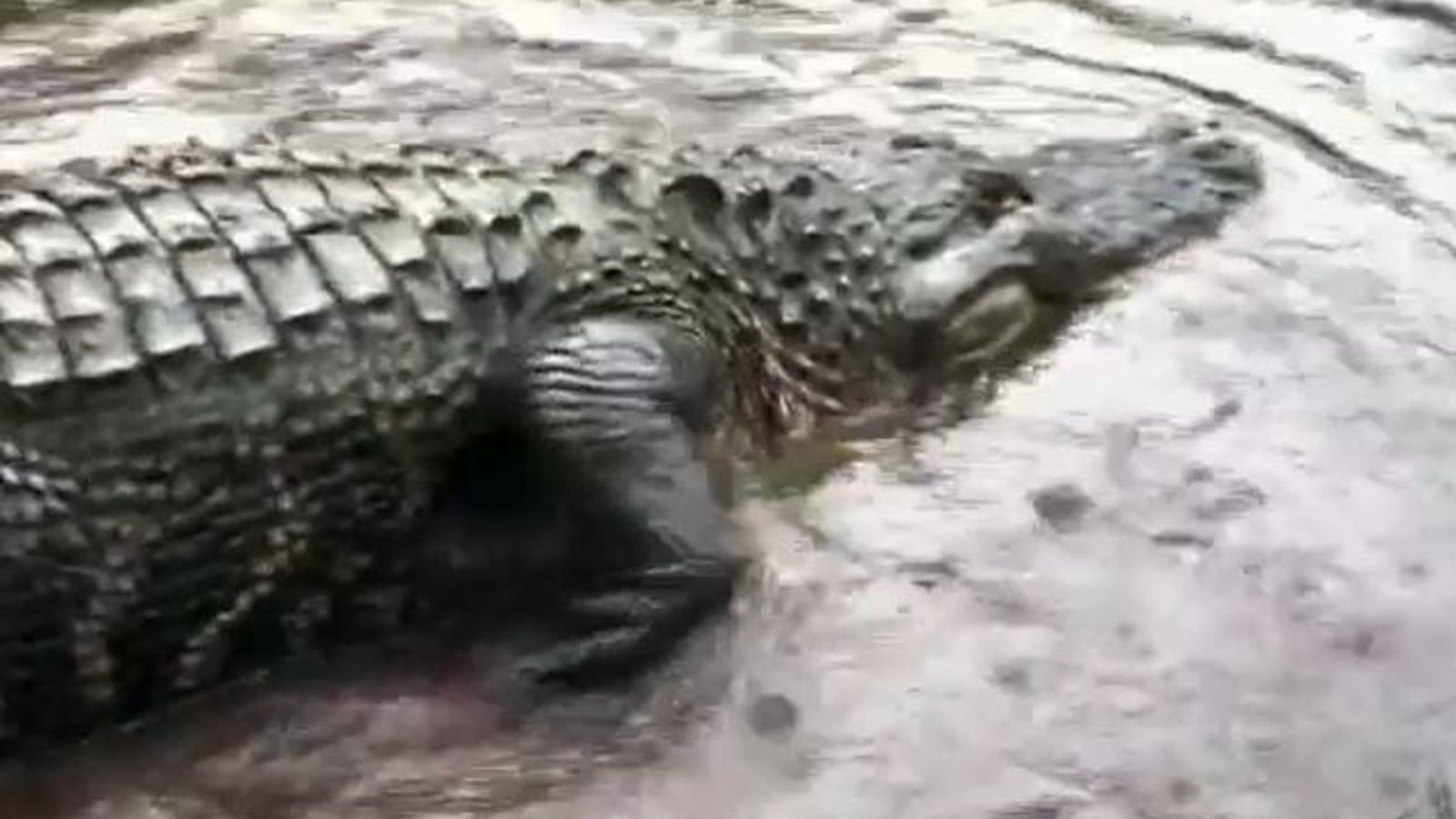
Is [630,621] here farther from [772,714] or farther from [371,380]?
[371,380]

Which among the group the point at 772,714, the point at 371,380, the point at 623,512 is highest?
the point at 371,380

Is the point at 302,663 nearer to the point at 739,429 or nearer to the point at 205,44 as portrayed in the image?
the point at 739,429

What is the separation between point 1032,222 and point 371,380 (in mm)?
1259

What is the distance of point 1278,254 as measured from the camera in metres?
4.17

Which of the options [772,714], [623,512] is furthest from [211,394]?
[772,714]

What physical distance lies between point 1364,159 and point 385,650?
6.23 ft

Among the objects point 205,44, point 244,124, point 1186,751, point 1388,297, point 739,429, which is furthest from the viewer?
point 205,44

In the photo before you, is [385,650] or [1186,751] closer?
[1186,751]

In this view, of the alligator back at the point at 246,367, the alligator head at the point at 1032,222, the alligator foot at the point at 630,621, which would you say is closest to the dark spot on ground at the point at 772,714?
the alligator foot at the point at 630,621

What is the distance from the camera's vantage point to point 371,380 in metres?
3.26

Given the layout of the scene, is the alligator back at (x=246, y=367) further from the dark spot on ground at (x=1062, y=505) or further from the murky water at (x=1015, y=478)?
the dark spot on ground at (x=1062, y=505)

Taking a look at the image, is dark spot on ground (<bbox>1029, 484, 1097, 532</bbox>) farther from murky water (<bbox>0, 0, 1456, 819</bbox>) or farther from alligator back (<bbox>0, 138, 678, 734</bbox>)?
alligator back (<bbox>0, 138, 678, 734</bbox>)

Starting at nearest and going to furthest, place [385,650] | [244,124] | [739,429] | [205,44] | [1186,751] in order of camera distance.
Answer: [1186,751] → [385,650] → [739,429] → [244,124] → [205,44]

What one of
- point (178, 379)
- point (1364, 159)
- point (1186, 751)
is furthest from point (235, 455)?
point (1364, 159)
